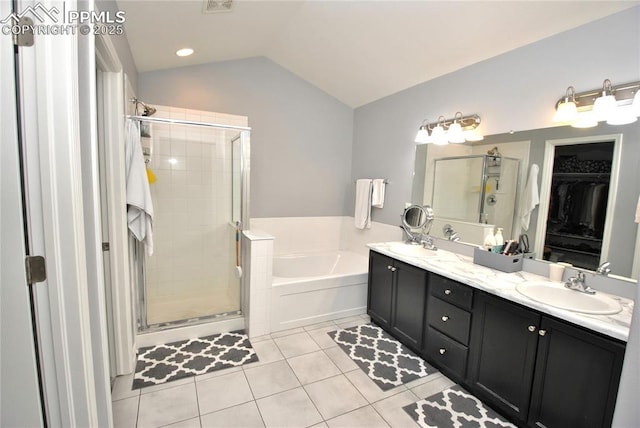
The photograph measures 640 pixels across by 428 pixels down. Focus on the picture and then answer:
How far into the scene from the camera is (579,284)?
1.82 meters

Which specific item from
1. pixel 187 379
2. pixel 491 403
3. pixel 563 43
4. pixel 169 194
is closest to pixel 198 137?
pixel 169 194

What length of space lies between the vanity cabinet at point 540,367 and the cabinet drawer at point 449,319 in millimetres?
65

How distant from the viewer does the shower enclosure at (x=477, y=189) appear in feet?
7.71

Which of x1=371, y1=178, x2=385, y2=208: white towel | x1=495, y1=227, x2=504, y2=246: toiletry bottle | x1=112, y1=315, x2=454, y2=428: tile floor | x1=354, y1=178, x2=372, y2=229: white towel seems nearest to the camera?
x1=112, y1=315, x2=454, y2=428: tile floor

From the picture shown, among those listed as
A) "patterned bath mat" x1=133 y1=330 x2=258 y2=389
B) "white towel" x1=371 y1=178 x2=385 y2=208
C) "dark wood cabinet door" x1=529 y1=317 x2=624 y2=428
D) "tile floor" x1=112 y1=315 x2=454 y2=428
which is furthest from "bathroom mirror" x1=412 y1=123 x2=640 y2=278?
"patterned bath mat" x1=133 y1=330 x2=258 y2=389

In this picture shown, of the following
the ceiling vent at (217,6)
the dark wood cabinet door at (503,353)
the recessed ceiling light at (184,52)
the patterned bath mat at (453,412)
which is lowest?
the patterned bath mat at (453,412)

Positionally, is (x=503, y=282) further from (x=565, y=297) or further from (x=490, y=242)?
(x=490, y=242)

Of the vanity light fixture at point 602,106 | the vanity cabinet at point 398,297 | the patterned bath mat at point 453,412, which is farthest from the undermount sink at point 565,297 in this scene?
the vanity light fixture at point 602,106

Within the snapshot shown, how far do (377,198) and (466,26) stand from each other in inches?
74.1

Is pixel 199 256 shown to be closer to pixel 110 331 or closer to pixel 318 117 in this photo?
pixel 110 331

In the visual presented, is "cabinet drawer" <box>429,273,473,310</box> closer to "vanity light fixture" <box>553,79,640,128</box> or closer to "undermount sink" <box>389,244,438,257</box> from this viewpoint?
"undermount sink" <box>389,244,438,257</box>

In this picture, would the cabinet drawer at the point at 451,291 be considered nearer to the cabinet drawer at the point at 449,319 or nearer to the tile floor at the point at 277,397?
the cabinet drawer at the point at 449,319

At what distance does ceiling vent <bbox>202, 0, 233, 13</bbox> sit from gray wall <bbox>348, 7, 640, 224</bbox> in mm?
1914

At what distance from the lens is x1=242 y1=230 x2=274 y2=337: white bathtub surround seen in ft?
8.75
